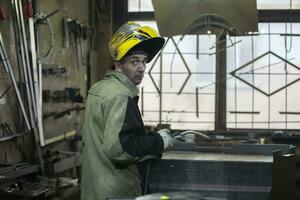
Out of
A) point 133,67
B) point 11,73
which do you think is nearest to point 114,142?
point 133,67

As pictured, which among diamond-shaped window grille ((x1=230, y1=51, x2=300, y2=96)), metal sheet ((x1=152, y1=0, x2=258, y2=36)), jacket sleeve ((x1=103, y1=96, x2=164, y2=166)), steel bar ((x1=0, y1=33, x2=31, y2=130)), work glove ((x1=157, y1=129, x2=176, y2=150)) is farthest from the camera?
diamond-shaped window grille ((x1=230, y1=51, x2=300, y2=96))

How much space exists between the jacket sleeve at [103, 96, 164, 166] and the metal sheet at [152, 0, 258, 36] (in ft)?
7.03

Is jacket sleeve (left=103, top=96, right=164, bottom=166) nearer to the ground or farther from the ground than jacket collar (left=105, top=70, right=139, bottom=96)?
nearer to the ground

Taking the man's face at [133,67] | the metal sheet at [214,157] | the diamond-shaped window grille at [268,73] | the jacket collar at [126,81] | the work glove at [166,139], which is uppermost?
the diamond-shaped window grille at [268,73]

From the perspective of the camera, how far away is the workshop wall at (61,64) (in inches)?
111

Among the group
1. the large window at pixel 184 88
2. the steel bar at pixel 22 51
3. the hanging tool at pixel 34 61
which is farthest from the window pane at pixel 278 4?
the steel bar at pixel 22 51

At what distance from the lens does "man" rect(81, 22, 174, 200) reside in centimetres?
172

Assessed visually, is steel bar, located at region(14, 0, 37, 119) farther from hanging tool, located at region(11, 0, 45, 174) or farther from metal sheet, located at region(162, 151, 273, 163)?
metal sheet, located at region(162, 151, 273, 163)

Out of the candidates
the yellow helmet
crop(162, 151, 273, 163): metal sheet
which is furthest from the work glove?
the yellow helmet

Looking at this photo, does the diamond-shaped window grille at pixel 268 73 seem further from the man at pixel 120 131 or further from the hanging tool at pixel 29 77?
the man at pixel 120 131

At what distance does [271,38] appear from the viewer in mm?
4164

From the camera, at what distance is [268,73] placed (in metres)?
4.16

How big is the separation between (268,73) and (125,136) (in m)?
2.71

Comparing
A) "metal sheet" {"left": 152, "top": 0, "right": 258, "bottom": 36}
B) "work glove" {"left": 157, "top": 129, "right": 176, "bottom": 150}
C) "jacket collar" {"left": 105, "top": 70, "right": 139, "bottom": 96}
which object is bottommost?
"work glove" {"left": 157, "top": 129, "right": 176, "bottom": 150}
